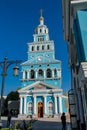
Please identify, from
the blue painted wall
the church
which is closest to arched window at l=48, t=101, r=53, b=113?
the church

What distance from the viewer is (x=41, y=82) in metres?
35.7

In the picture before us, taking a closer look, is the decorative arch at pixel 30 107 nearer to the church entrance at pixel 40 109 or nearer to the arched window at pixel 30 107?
the arched window at pixel 30 107

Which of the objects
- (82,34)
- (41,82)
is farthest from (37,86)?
(82,34)

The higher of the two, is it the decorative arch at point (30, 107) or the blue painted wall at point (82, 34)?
the blue painted wall at point (82, 34)

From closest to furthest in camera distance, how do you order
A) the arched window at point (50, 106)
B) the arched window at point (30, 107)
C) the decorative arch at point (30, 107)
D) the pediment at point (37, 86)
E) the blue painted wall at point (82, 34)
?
the blue painted wall at point (82, 34), the arched window at point (50, 106), the decorative arch at point (30, 107), the arched window at point (30, 107), the pediment at point (37, 86)

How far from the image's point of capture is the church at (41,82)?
33781 millimetres

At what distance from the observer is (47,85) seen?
116ft

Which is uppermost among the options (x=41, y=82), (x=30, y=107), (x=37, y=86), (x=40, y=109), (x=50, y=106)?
(x=41, y=82)

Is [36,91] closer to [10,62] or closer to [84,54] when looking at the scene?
[10,62]

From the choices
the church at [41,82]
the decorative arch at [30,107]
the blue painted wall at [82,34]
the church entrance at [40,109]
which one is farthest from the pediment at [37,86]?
the blue painted wall at [82,34]

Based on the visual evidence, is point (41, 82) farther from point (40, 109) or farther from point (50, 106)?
point (40, 109)

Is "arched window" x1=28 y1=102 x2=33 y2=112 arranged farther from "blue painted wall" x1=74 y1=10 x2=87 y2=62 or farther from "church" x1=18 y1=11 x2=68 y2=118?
Result: "blue painted wall" x1=74 y1=10 x2=87 y2=62

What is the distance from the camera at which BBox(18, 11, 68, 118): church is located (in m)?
33.8

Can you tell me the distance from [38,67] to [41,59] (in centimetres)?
220
